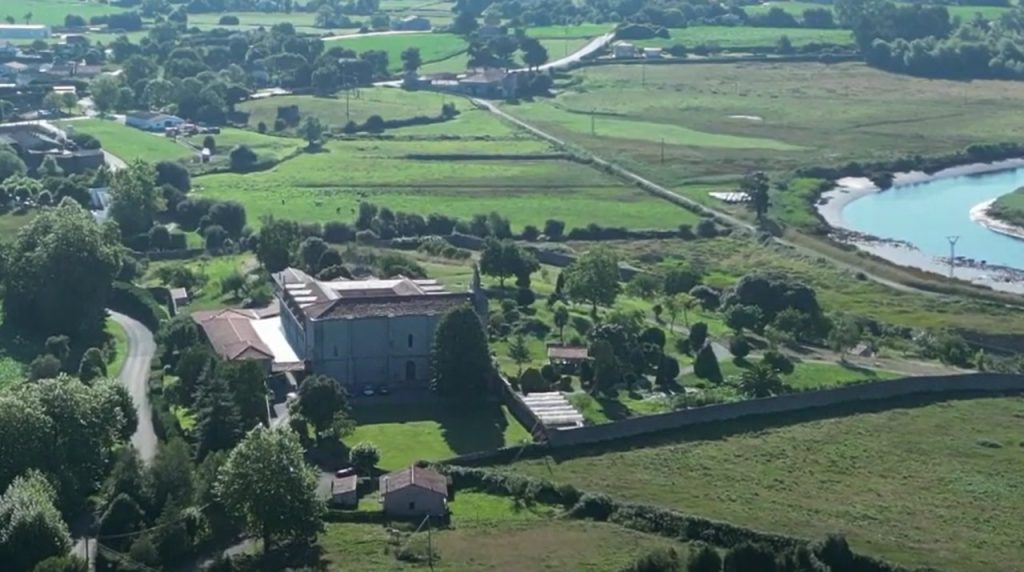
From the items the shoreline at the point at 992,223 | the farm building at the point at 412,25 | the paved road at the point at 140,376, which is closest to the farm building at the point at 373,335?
the paved road at the point at 140,376

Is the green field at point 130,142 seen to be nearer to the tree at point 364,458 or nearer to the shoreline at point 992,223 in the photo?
the shoreline at point 992,223

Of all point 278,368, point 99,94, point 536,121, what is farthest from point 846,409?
point 99,94

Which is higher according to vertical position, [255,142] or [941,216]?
[255,142]

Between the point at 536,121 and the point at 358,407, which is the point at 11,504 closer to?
the point at 358,407

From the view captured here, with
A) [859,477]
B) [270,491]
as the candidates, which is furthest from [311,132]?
A: [270,491]

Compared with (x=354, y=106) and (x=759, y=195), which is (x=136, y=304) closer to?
(x=759, y=195)
